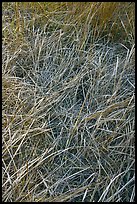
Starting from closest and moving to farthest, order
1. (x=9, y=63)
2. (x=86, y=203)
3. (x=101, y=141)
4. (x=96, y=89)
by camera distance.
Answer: (x=86, y=203), (x=101, y=141), (x=96, y=89), (x=9, y=63)

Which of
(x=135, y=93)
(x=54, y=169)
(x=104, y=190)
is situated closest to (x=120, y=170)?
(x=104, y=190)

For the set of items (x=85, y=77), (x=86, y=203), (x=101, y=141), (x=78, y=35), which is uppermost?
(x=78, y=35)

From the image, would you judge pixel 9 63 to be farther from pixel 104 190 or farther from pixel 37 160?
pixel 104 190

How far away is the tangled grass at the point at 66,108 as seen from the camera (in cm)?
111

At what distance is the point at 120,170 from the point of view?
44.5 inches

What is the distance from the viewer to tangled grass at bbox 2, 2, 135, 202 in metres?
1.11

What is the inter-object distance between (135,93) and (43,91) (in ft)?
1.06

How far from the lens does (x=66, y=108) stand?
1.34 metres

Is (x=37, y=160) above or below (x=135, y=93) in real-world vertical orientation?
below

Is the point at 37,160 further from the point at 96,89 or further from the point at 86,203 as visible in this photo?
the point at 96,89

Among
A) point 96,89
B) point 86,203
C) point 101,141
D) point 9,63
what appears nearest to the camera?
point 86,203

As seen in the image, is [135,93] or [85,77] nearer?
[135,93]

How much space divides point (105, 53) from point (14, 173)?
657mm

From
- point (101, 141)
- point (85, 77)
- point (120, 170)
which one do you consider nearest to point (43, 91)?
point (85, 77)
